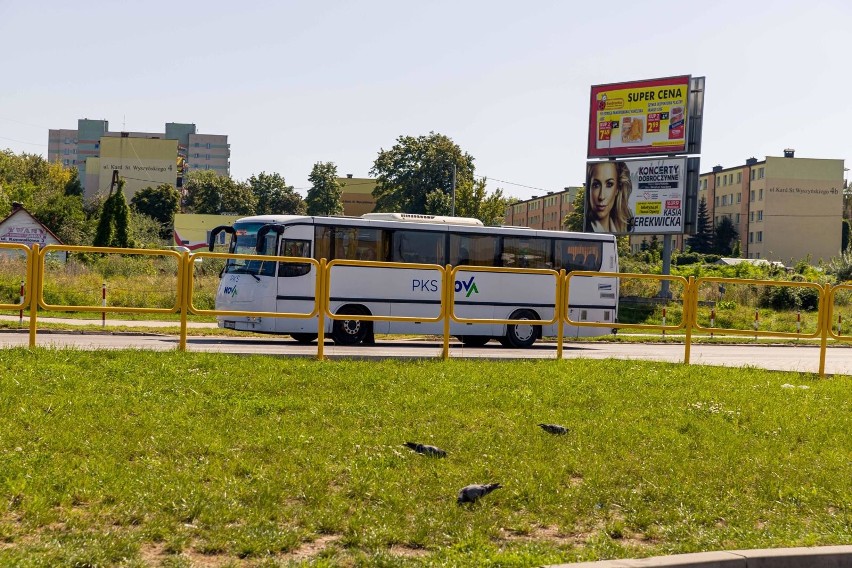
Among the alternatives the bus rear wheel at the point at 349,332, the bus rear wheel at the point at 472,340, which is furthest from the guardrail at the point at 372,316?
the bus rear wheel at the point at 472,340

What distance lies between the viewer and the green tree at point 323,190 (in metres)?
113

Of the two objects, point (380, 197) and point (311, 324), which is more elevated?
point (380, 197)

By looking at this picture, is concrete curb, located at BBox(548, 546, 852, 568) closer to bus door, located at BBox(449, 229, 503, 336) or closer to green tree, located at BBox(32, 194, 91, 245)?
bus door, located at BBox(449, 229, 503, 336)

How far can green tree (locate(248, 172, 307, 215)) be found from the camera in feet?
384

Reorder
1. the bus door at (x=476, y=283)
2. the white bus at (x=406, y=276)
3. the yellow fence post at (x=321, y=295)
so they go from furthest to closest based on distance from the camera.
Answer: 1. the bus door at (x=476, y=283)
2. the white bus at (x=406, y=276)
3. the yellow fence post at (x=321, y=295)

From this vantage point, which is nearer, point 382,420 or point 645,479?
point 645,479

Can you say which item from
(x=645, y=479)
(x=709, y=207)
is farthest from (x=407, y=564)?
(x=709, y=207)

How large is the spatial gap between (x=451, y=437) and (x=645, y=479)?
1693 millimetres

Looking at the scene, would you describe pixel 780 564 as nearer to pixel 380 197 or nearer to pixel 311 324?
pixel 311 324

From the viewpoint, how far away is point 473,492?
22.6ft

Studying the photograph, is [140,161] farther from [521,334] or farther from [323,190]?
[521,334]

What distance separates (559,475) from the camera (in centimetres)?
754

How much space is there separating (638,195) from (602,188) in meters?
1.53

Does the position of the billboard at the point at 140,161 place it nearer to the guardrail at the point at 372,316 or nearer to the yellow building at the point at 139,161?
the yellow building at the point at 139,161
